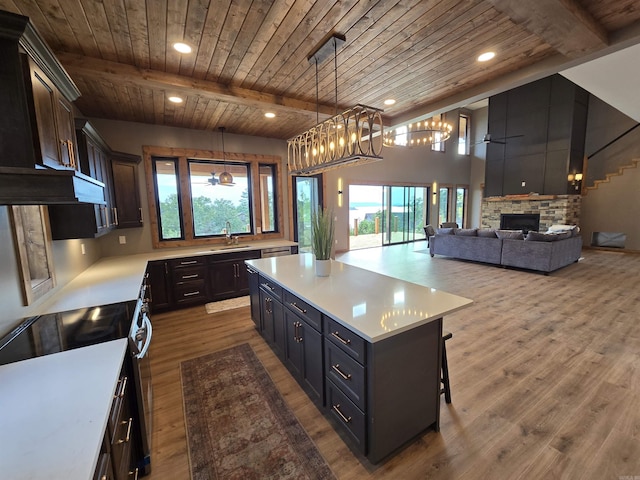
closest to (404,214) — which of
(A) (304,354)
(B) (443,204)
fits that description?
(B) (443,204)

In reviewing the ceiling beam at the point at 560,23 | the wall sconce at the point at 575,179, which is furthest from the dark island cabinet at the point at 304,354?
the wall sconce at the point at 575,179

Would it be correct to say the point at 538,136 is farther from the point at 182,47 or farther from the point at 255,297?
the point at 182,47

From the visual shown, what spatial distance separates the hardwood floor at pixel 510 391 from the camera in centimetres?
165

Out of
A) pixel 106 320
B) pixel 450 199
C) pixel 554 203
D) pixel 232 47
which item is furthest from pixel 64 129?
pixel 450 199

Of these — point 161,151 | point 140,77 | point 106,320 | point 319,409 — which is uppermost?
point 140,77

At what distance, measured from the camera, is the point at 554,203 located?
27.8ft

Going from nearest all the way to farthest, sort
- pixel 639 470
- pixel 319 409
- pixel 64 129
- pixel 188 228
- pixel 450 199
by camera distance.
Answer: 1. pixel 639 470
2. pixel 64 129
3. pixel 319 409
4. pixel 188 228
5. pixel 450 199

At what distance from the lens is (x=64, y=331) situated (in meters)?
1.67

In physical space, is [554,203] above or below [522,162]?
below

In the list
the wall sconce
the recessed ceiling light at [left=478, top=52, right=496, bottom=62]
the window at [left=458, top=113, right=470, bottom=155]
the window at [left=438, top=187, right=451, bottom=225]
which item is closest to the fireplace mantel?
the wall sconce

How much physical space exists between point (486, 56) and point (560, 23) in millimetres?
630

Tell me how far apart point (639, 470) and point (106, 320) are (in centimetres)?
335

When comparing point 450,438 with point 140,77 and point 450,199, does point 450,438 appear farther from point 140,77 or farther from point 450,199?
point 450,199

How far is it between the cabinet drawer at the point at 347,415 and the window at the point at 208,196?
12.5ft
